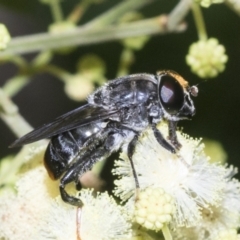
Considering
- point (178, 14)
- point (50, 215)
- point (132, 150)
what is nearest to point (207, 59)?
point (178, 14)

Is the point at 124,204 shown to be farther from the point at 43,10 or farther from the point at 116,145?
the point at 43,10

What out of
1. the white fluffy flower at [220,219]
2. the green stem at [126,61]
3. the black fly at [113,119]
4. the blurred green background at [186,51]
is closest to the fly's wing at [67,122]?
the black fly at [113,119]

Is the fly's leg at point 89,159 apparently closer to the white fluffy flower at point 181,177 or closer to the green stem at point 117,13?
the white fluffy flower at point 181,177

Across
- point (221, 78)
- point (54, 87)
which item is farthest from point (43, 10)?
point (221, 78)

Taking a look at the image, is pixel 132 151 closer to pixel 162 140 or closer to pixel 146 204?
pixel 162 140

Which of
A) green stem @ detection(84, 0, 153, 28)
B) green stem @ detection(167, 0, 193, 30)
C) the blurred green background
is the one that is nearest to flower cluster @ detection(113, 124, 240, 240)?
green stem @ detection(167, 0, 193, 30)

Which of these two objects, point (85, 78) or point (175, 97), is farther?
point (85, 78)
